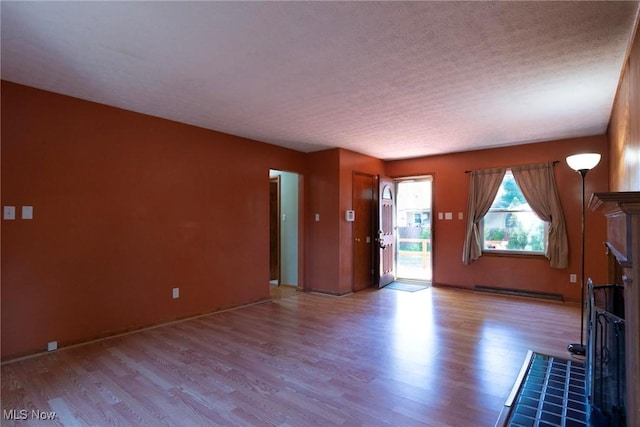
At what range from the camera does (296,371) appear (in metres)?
2.73

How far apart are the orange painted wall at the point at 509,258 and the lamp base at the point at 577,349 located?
2252 millimetres

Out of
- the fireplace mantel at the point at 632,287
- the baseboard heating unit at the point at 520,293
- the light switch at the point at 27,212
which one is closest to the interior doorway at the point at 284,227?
the baseboard heating unit at the point at 520,293

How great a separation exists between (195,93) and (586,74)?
346cm

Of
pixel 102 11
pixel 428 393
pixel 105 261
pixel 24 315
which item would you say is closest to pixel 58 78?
pixel 102 11

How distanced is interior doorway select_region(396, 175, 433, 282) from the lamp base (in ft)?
11.6

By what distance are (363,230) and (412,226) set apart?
153 centimetres

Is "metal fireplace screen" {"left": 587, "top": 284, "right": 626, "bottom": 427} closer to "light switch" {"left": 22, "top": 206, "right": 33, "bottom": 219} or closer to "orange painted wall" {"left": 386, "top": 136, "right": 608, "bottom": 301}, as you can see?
"orange painted wall" {"left": 386, "top": 136, "right": 608, "bottom": 301}

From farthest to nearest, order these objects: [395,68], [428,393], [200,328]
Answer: [200,328] < [395,68] < [428,393]

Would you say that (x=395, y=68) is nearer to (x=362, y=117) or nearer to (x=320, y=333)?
(x=362, y=117)

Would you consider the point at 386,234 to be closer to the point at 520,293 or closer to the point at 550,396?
the point at 520,293

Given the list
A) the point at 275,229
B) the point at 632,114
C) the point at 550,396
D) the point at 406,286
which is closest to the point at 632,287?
the point at 550,396

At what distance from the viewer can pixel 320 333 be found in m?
3.64

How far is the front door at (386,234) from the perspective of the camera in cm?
607

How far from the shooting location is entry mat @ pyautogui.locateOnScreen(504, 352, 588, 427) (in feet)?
6.82
